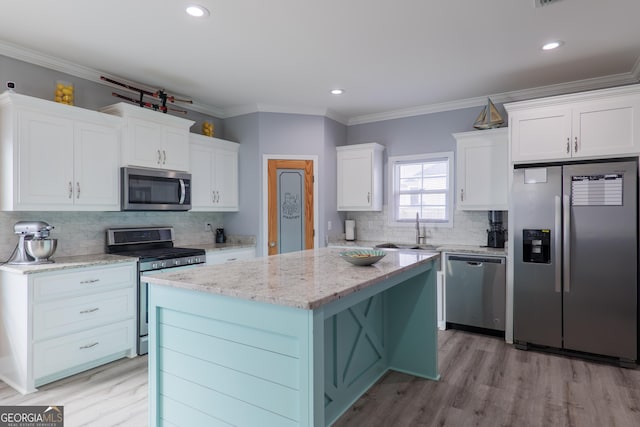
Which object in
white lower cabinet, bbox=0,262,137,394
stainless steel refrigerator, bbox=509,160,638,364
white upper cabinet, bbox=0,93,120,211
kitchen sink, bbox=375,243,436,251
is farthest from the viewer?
kitchen sink, bbox=375,243,436,251

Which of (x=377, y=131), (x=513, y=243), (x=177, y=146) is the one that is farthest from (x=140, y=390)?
(x=377, y=131)

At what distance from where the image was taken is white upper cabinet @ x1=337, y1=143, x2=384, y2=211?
16.3 feet

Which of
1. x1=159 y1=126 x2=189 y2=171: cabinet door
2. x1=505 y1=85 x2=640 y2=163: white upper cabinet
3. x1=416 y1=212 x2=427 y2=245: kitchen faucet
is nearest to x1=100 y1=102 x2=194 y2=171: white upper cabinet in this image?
x1=159 y1=126 x2=189 y2=171: cabinet door

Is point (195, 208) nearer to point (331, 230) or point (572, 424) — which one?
point (331, 230)

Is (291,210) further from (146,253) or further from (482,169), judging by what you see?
(482,169)

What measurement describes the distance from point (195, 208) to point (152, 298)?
8.10 feet

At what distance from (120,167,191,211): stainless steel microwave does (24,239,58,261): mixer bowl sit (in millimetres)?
702

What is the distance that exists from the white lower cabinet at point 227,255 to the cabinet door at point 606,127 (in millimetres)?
3639

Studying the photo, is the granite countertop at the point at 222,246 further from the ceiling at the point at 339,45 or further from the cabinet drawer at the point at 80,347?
the ceiling at the point at 339,45

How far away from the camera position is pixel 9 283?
285cm

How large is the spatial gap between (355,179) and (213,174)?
6.16ft

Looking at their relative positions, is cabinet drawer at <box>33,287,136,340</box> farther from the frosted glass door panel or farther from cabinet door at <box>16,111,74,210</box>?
the frosted glass door panel

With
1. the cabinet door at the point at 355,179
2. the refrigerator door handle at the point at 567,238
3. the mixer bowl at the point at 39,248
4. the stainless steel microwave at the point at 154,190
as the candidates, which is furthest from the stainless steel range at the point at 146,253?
the refrigerator door handle at the point at 567,238

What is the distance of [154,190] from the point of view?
3.78m
